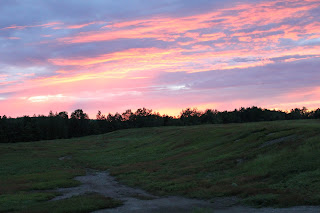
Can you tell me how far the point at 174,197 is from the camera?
2461 cm

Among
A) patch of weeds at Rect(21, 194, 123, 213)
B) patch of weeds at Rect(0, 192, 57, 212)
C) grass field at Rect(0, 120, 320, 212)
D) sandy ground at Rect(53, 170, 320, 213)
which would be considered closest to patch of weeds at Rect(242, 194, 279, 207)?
grass field at Rect(0, 120, 320, 212)

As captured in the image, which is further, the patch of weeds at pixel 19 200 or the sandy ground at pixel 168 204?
the patch of weeds at pixel 19 200

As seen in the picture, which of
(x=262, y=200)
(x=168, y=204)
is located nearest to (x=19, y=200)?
(x=168, y=204)

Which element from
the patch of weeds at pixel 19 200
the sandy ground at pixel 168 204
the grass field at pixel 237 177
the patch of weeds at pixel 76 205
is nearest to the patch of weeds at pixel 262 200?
the grass field at pixel 237 177

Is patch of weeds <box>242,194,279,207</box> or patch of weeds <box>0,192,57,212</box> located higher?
patch of weeds <box>242,194,279,207</box>

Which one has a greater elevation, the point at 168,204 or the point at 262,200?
the point at 262,200

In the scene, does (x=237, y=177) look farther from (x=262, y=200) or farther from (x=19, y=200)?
(x=19, y=200)

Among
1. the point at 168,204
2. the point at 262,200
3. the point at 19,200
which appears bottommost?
the point at 19,200

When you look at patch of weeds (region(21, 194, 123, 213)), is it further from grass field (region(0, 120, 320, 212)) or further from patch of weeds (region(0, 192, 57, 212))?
patch of weeds (region(0, 192, 57, 212))

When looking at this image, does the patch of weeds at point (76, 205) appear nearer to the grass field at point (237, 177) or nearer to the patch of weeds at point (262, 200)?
the grass field at point (237, 177)

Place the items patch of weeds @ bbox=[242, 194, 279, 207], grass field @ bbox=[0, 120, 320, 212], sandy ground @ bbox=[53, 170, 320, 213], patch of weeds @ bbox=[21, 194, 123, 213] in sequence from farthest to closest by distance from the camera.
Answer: grass field @ bbox=[0, 120, 320, 212] → patch of weeds @ bbox=[21, 194, 123, 213] → patch of weeds @ bbox=[242, 194, 279, 207] → sandy ground @ bbox=[53, 170, 320, 213]

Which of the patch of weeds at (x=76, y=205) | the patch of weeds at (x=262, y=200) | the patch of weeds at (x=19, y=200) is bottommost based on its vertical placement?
the patch of weeds at (x=19, y=200)

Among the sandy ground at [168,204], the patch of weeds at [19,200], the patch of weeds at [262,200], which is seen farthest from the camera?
the patch of weeds at [19,200]

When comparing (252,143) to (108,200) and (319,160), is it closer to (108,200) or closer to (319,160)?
(319,160)
